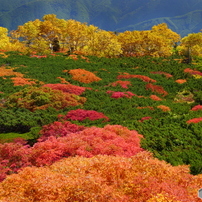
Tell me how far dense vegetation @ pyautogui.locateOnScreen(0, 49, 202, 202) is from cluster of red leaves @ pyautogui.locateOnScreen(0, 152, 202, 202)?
0.08 ft

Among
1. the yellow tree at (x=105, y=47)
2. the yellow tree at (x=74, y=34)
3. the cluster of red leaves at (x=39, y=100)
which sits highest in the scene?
the yellow tree at (x=74, y=34)

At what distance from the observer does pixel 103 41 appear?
46750 millimetres

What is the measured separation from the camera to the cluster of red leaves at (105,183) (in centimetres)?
509

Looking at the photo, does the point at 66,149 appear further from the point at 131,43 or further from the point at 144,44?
the point at 144,44

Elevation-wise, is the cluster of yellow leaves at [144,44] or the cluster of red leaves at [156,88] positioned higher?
the cluster of yellow leaves at [144,44]

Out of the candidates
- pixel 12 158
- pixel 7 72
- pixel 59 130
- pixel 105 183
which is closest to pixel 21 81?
pixel 7 72

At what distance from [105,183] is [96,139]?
4.14 metres

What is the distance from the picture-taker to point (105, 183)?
5.60 metres

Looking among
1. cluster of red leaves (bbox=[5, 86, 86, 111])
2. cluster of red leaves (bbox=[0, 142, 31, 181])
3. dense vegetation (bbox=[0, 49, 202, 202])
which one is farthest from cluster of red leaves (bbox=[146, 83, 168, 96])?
cluster of red leaves (bbox=[0, 142, 31, 181])

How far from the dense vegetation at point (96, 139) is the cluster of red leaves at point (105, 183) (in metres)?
0.02

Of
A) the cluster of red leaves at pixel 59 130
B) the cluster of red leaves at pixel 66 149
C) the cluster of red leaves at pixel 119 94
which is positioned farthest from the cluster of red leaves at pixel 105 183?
the cluster of red leaves at pixel 119 94

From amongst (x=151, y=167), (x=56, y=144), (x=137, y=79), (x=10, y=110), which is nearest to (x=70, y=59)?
(x=137, y=79)

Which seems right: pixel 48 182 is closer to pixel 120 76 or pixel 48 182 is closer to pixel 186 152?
pixel 186 152

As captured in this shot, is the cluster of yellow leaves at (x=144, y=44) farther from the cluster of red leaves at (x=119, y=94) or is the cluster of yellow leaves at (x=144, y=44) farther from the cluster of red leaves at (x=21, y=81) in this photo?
the cluster of red leaves at (x=21, y=81)
